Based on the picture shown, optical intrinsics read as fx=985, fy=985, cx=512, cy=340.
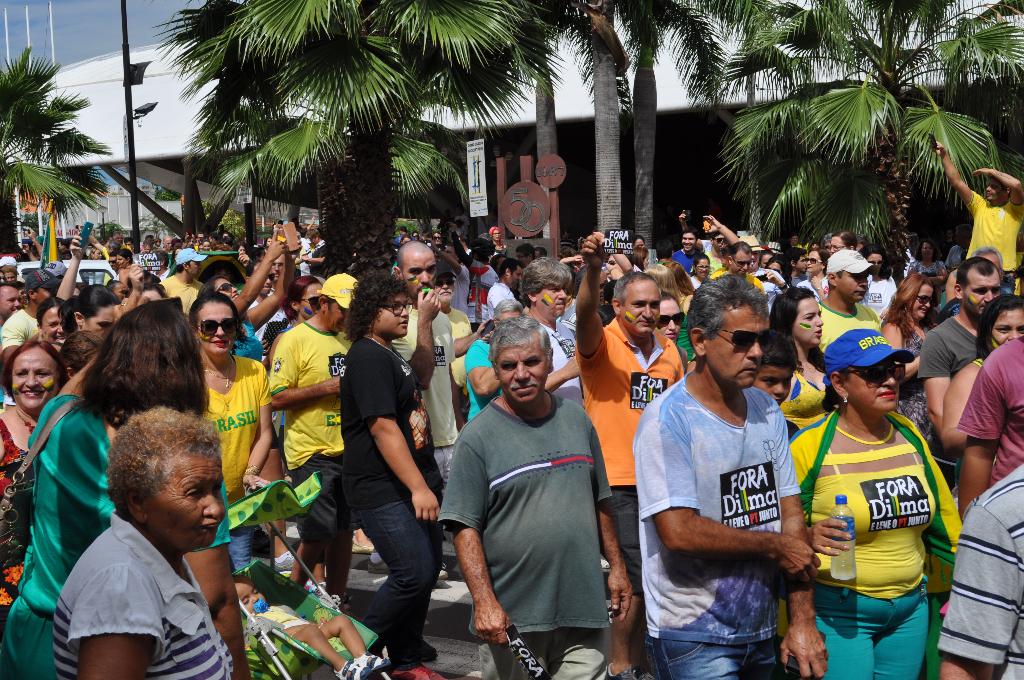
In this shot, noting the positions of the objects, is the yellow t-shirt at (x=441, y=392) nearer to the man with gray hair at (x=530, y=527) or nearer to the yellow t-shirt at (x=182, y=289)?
the yellow t-shirt at (x=182, y=289)

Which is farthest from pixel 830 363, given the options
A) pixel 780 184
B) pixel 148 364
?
pixel 780 184

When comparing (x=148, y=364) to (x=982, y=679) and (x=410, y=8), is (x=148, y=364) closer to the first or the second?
(x=982, y=679)

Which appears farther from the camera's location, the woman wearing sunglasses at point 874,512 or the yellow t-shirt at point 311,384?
the yellow t-shirt at point 311,384

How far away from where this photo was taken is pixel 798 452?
3482 mm

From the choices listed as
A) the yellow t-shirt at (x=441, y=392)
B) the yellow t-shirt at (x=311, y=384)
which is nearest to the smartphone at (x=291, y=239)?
the yellow t-shirt at (x=311, y=384)

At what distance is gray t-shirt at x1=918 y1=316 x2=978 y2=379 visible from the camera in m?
4.88

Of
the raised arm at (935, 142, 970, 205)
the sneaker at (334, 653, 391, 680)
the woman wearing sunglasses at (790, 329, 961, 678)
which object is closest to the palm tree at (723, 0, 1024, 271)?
the raised arm at (935, 142, 970, 205)

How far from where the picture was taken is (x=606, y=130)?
16234mm

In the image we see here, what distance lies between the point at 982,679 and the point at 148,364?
87.5 inches

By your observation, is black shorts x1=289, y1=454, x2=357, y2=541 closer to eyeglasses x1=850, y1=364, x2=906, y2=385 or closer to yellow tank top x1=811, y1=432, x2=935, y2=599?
yellow tank top x1=811, y1=432, x2=935, y2=599

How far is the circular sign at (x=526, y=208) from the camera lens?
→ 11906mm

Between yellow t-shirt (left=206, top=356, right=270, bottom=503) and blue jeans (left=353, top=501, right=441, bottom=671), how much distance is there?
2.03 ft

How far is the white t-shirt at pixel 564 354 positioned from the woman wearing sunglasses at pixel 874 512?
181 cm

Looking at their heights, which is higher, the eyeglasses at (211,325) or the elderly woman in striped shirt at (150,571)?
the eyeglasses at (211,325)
